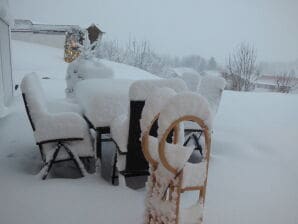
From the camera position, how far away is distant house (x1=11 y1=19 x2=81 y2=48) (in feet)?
55.5

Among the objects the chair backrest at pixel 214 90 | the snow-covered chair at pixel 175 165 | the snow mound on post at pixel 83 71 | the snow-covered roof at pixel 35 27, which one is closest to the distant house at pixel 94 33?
the snow mound on post at pixel 83 71

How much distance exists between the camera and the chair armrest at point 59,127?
8.91ft

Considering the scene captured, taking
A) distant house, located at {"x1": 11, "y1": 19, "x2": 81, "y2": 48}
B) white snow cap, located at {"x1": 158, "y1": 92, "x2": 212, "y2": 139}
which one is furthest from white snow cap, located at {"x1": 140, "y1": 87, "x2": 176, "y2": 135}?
distant house, located at {"x1": 11, "y1": 19, "x2": 81, "y2": 48}

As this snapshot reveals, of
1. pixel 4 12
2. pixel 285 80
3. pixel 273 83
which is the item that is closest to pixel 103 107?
pixel 4 12

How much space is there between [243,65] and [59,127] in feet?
56.5

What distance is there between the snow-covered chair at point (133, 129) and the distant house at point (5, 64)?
126 inches

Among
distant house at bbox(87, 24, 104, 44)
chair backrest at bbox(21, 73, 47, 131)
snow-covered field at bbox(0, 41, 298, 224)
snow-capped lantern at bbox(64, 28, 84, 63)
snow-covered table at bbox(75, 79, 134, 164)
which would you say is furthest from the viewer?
snow-capped lantern at bbox(64, 28, 84, 63)

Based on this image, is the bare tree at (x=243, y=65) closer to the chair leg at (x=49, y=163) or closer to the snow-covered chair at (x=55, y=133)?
the snow-covered chair at (x=55, y=133)

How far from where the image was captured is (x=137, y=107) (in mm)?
2406

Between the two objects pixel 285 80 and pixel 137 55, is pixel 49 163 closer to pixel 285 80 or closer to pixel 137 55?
pixel 285 80

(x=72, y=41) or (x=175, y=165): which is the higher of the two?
(x=72, y=41)

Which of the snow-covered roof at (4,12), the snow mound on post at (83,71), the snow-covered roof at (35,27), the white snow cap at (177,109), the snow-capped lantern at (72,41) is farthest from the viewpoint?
the snow-covered roof at (35,27)

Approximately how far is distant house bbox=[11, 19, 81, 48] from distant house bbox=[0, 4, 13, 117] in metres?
11.1

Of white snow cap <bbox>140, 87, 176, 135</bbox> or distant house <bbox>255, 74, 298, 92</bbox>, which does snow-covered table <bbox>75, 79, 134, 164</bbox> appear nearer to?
white snow cap <bbox>140, 87, 176, 135</bbox>
